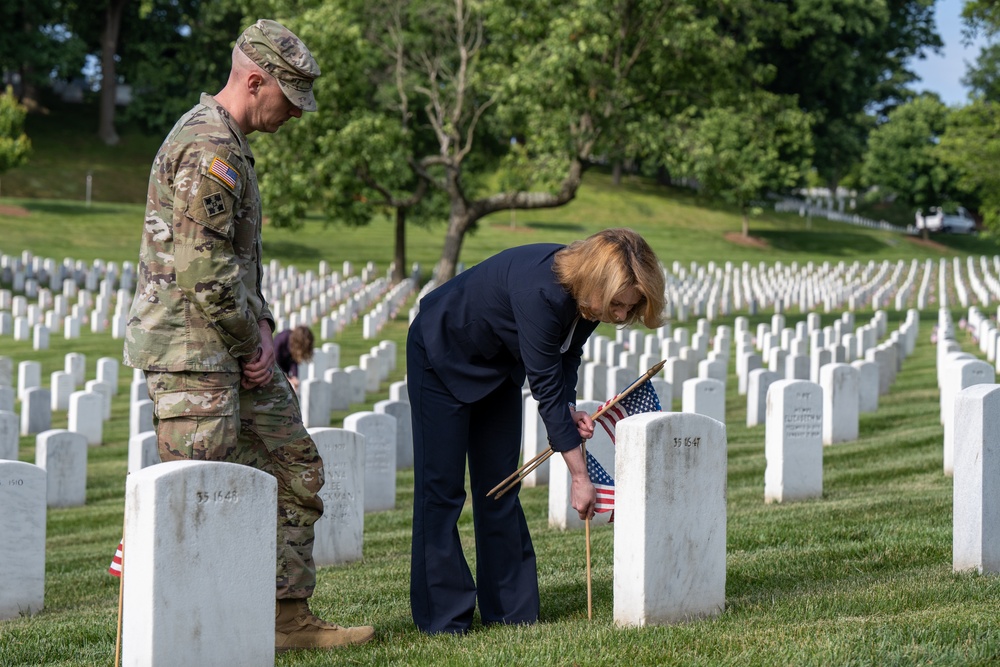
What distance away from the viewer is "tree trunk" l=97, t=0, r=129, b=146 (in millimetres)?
59562

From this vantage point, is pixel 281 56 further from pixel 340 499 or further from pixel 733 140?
pixel 733 140

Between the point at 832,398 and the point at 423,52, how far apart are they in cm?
1881

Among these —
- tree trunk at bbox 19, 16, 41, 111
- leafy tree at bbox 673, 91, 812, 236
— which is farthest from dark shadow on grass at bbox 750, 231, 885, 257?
tree trunk at bbox 19, 16, 41, 111

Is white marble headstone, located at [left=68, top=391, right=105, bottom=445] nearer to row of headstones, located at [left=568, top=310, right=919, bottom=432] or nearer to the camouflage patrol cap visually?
row of headstones, located at [left=568, top=310, right=919, bottom=432]

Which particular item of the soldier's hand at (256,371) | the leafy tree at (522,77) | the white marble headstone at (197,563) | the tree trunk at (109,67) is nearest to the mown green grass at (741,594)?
the white marble headstone at (197,563)

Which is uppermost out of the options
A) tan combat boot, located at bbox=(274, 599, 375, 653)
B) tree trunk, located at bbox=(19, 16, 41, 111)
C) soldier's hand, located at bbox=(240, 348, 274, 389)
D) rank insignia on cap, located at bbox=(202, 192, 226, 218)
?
tree trunk, located at bbox=(19, 16, 41, 111)

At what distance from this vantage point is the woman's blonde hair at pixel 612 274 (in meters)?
4.42

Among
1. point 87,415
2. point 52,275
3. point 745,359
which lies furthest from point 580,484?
point 52,275

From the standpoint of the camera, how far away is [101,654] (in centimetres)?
468

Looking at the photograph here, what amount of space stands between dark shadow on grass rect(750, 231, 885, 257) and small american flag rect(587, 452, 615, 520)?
52.6 metres

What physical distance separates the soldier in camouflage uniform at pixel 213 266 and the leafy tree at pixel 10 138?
129ft

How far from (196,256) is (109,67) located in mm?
59550

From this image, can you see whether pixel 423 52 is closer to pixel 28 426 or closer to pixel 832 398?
pixel 28 426

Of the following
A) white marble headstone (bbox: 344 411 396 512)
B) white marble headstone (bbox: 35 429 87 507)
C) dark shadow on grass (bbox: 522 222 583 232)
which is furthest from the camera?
dark shadow on grass (bbox: 522 222 583 232)
